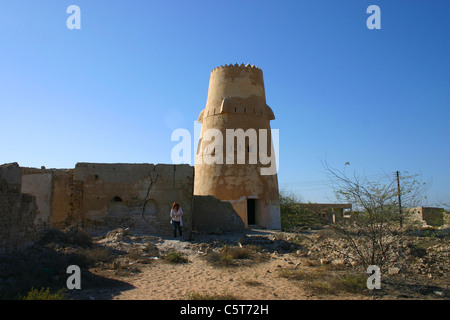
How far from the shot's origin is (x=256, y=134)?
59.4 ft

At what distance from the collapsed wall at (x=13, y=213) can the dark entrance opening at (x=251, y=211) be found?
41.0 ft

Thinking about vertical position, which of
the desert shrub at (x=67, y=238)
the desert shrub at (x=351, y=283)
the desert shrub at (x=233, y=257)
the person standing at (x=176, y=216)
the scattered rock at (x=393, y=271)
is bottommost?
the desert shrub at (x=233, y=257)

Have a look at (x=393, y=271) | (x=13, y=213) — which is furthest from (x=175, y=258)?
(x=393, y=271)

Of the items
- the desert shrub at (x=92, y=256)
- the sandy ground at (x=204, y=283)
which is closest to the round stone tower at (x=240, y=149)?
the sandy ground at (x=204, y=283)

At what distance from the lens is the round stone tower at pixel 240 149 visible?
17422 mm

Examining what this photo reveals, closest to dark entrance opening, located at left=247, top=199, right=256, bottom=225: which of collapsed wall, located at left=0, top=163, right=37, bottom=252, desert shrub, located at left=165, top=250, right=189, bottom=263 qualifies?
desert shrub, located at left=165, top=250, right=189, bottom=263

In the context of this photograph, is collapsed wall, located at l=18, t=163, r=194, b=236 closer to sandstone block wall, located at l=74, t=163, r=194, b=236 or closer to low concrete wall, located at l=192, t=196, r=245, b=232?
sandstone block wall, located at l=74, t=163, r=194, b=236

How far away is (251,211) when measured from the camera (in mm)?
18469

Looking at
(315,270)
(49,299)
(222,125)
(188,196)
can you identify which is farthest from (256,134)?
(49,299)

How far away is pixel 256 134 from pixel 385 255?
12290 mm

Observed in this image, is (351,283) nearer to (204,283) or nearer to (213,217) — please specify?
(204,283)

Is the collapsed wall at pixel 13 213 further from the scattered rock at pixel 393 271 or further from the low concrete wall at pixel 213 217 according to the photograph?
the scattered rock at pixel 393 271
